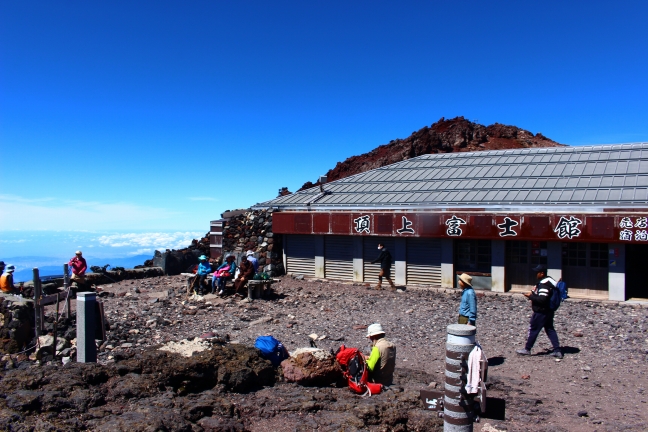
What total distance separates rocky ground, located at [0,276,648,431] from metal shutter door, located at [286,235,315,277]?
6.25 metres

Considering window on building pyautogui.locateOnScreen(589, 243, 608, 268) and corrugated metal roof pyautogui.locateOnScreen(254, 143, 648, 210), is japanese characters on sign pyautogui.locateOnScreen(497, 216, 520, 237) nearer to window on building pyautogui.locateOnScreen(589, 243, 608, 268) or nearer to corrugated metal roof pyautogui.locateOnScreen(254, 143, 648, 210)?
corrugated metal roof pyautogui.locateOnScreen(254, 143, 648, 210)

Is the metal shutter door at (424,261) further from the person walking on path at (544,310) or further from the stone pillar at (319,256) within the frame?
the person walking on path at (544,310)

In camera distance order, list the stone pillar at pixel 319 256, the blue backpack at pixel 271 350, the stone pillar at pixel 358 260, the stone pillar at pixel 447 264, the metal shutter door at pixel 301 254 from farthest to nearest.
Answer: the metal shutter door at pixel 301 254
the stone pillar at pixel 319 256
the stone pillar at pixel 358 260
the stone pillar at pixel 447 264
the blue backpack at pixel 271 350

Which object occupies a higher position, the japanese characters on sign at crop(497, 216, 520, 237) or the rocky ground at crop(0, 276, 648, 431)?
the japanese characters on sign at crop(497, 216, 520, 237)

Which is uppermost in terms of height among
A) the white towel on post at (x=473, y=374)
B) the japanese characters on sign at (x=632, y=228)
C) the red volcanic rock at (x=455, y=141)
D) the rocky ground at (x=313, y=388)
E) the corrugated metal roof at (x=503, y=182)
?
the red volcanic rock at (x=455, y=141)

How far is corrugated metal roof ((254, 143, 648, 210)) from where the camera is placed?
→ 17.3 metres

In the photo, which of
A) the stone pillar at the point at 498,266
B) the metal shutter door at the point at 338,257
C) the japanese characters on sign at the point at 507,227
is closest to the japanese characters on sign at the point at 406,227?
the metal shutter door at the point at 338,257

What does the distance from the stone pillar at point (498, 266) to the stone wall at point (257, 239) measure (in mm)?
9435

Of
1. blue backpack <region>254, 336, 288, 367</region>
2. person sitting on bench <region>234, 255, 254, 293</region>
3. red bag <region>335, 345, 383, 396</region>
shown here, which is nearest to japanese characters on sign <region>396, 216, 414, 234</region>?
person sitting on bench <region>234, 255, 254, 293</region>

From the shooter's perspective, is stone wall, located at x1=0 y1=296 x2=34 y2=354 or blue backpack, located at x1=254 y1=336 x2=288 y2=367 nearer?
blue backpack, located at x1=254 y1=336 x2=288 y2=367

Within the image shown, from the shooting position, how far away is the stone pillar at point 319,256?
2138 cm

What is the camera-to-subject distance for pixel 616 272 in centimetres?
1563

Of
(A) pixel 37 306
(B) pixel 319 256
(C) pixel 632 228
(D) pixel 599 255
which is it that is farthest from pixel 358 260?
(A) pixel 37 306

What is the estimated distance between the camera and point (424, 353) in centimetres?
1058
